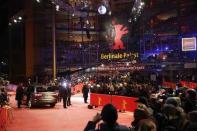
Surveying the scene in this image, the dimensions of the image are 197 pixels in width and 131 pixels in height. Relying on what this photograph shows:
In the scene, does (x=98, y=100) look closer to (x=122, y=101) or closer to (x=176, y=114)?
(x=122, y=101)

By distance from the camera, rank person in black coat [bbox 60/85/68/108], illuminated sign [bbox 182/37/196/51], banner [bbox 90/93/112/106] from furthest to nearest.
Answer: illuminated sign [bbox 182/37/196/51], person in black coat [bbox 60/85/68/108], banner [bbox 90/93/112/106]

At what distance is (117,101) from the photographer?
26.2 m

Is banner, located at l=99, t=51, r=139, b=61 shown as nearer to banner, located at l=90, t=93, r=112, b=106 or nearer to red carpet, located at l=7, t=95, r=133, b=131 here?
banner, located at l=90, t=93, r=112, b=106

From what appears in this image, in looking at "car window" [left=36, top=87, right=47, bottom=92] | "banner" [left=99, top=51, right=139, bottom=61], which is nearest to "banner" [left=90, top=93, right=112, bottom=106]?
"car window" [left=36, top=87, right=47, bottom=92]

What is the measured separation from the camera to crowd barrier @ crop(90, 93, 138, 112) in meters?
24.7

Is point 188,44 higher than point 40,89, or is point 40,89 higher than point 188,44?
point 188,44

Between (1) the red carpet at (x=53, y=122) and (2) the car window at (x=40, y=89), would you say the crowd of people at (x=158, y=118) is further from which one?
(2) the car window at (x=40, y=89)

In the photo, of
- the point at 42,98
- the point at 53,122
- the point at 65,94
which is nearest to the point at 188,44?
the point at 65,94

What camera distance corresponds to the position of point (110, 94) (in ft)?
91.0

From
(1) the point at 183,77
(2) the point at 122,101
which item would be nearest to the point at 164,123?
(2) the point at 122,101

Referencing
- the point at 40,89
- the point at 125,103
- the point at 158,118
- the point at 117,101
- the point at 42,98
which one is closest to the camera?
the point at 158,118

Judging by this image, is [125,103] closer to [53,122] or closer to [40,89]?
[53,122]

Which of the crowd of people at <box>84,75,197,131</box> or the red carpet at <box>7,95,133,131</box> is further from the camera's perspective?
the red carpet at <box>7,95,133,131</box>

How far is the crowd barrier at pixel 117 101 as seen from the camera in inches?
972
